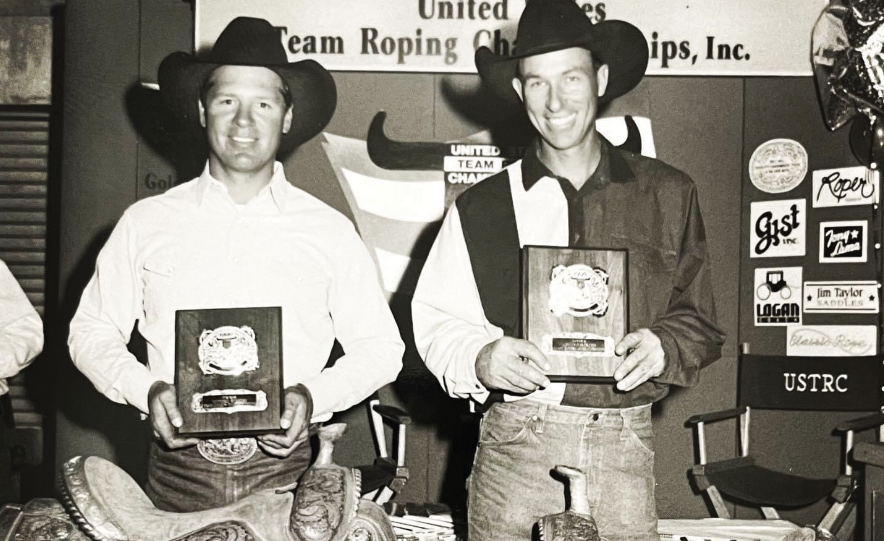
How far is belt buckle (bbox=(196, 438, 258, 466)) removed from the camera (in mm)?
2451

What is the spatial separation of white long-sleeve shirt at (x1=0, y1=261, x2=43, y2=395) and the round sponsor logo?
304 cm

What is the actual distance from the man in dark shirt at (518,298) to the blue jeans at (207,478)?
501 mm

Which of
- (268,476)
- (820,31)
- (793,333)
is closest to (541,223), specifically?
(268,476)

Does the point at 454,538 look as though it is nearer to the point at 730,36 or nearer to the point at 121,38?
the point at 730,36

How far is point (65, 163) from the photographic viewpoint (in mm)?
3938

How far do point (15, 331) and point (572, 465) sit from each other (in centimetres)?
168

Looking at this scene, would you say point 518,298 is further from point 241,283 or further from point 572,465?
point 241,283

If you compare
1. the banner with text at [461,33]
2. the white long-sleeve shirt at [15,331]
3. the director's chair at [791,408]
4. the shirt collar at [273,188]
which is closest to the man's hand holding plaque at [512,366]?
the shirt collar at [273,188]

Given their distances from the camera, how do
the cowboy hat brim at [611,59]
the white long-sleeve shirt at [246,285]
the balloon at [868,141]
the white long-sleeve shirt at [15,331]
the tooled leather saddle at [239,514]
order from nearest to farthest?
the tooled leather saddle at [239,514], the white long-sleeve shirt at [246,285], the cowboy hat brim at [611,59], the white long-sleeve shirt at [15,331], the balloon at [868,141]

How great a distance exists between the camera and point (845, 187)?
13.7 ft

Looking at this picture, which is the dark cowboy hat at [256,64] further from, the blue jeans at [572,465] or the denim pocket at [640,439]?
the denim pocket at [640,439]

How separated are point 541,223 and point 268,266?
756mm

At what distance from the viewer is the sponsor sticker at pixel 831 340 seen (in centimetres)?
412

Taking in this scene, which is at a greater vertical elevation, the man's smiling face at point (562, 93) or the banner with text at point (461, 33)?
the banner with text at point (461, 33)
